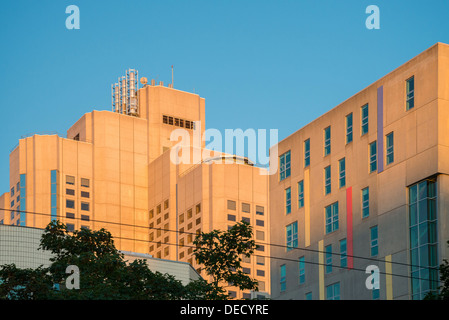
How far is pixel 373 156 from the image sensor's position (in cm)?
9369

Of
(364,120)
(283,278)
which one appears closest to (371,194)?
(364,120)

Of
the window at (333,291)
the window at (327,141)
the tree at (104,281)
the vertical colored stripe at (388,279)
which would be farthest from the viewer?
the window at (327,141)

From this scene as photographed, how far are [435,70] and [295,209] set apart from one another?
23.0 m

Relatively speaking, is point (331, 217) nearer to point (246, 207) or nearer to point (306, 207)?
point (306, 207)

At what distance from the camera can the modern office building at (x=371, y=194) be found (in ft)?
281

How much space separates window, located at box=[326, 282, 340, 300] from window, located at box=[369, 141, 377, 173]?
11.0m

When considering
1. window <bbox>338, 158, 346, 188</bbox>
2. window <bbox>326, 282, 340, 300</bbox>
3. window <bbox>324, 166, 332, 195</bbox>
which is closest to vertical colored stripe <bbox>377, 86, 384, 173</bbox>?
window <bbox>338, 158, 346, 188</bbox>

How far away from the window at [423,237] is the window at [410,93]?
24.4 ft

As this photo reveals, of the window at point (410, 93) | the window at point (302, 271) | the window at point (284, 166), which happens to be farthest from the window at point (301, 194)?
the window at point (410, 93)

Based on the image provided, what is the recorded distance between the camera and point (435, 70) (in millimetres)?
87312

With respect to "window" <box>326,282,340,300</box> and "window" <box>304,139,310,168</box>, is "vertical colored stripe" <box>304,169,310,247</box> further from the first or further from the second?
"window" <box>326,282,340,300</box>

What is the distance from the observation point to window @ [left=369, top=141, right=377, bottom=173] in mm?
93125

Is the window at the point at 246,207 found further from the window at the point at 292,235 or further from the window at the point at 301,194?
the window at the point at 301,194
